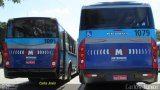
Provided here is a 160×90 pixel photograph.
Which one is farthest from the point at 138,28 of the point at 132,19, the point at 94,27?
the point at 94,27

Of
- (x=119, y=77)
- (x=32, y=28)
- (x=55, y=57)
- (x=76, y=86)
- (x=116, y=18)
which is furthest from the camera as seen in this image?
(x=76, y=86)

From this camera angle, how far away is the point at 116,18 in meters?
13.0

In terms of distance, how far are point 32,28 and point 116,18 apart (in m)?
5.03

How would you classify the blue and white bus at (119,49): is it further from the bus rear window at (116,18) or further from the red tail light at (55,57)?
the red tail light at (55,57)

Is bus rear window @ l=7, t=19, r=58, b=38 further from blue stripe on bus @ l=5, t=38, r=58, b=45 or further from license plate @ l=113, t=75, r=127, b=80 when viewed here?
license plate @ l=113, t=75, r=127, b=80

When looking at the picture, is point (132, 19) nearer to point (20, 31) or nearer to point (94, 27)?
point (94, 27)

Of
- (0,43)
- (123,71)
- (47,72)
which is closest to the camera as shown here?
(123,71)

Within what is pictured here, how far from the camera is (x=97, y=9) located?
13.1 m

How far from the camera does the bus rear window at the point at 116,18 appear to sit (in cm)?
1290

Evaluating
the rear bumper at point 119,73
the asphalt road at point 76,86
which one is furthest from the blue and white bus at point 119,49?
the asphalt road at point 76,86

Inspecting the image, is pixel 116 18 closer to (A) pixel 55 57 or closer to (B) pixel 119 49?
(B) pixel 119 49

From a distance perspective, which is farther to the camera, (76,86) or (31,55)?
(76,86)

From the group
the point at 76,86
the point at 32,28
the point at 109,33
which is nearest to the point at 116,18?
the point at 109,33

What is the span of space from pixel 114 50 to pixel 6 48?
5.64m
